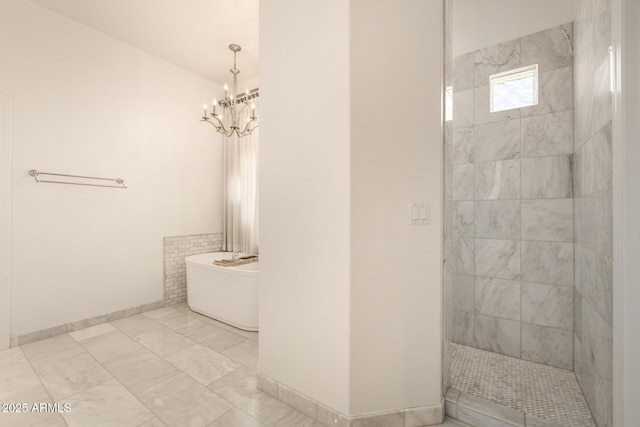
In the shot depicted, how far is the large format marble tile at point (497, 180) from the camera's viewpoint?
2.21 metres

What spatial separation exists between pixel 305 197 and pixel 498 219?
68.2 inches

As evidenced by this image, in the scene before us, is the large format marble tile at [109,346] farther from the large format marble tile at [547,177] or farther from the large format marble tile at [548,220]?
the large format marble tile at [547,177]

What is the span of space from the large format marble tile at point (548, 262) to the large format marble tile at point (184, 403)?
2380 millimetres

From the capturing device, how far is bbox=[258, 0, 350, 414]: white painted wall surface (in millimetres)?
1441

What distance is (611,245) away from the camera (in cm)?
118

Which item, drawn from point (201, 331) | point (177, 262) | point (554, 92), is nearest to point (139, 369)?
point (201, 331)

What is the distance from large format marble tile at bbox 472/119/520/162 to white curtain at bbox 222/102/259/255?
255 centimetres

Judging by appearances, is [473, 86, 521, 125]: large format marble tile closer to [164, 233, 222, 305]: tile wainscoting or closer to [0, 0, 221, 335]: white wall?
[0, 0, 221, 335]: white wall

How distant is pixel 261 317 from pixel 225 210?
2.59 m

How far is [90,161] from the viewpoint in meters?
2.81

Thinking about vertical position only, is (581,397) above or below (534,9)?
below

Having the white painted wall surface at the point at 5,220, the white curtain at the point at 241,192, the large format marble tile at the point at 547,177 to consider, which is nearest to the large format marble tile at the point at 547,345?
the large format marble tile at the point at 547,177

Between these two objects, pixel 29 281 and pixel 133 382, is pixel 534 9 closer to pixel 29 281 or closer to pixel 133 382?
pixel 133 382

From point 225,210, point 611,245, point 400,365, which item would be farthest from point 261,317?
point 225,210
